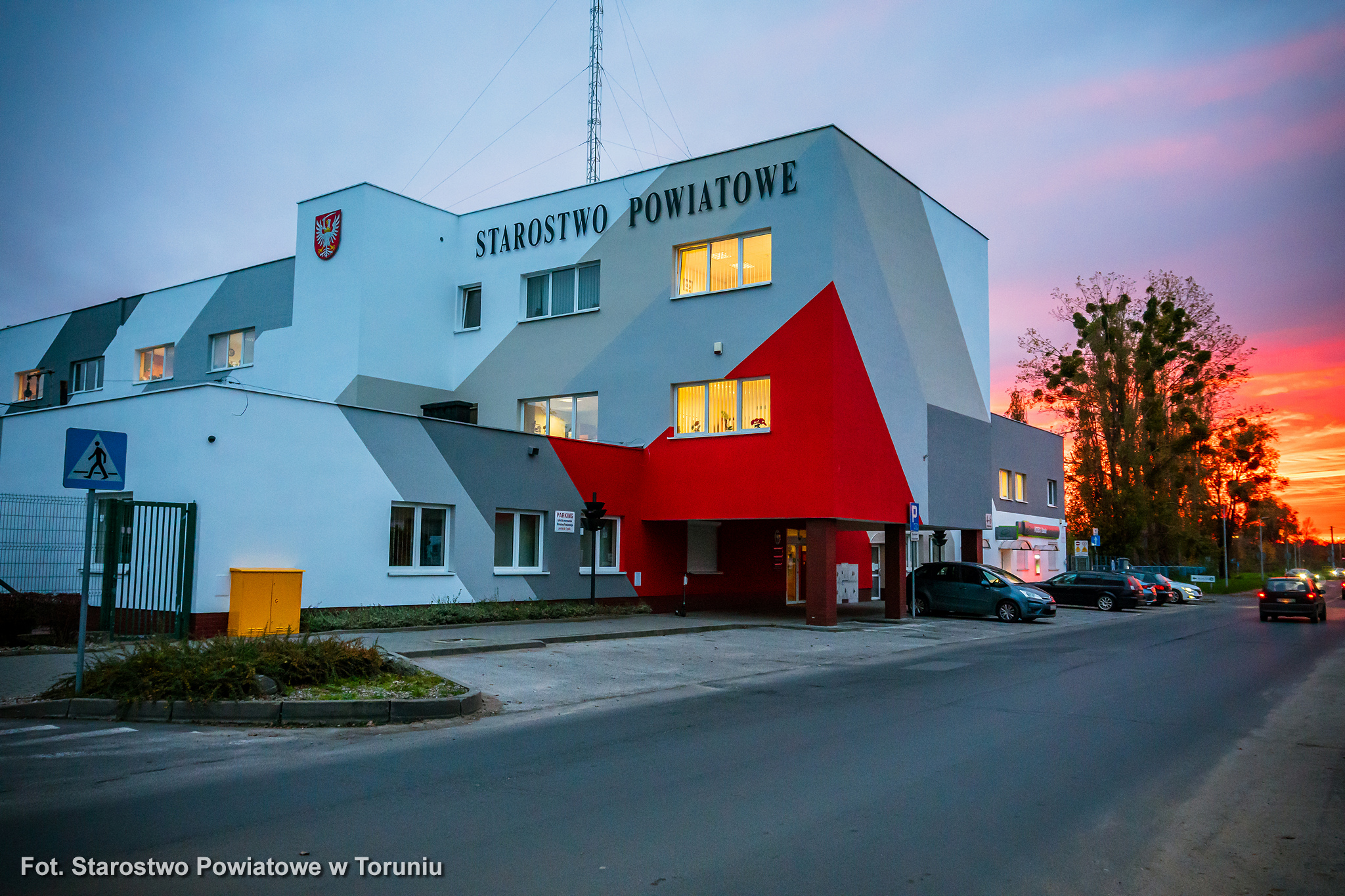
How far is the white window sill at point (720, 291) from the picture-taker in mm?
23391

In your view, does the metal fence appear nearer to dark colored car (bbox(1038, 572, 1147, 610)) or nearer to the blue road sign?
the blue road sign

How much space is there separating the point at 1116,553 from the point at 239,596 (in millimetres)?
51860

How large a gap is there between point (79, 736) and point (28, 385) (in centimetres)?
3797

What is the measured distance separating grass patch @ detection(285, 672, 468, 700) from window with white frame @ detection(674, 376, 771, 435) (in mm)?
13460

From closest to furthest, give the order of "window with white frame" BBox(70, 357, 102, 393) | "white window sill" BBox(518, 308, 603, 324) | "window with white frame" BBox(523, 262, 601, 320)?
"white window sill" BBox(518, 308, 603, 324), "window with white frame" BBox(523, 262, 601, 320), "window with white frame" BBox(70, 357, 102, 393)

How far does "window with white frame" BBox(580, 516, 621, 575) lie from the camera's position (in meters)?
24.2

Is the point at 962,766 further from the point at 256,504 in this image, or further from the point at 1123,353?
the point at 1123,353

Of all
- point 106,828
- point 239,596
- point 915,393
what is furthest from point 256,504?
point 915,393

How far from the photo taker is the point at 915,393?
26531mm

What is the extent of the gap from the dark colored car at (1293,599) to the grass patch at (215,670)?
28420mm

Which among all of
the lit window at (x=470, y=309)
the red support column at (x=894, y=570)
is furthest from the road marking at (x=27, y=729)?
the lit window at (x=470, y=309)

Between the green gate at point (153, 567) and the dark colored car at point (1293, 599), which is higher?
the green gate at point (153, 567)

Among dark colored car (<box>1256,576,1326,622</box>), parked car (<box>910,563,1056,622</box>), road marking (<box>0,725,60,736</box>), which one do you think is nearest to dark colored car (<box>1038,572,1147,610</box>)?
dark colored car (<box>1256,576,1326,622</box>)

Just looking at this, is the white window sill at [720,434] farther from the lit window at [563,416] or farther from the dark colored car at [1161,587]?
the dark colored car at [1161,587]
